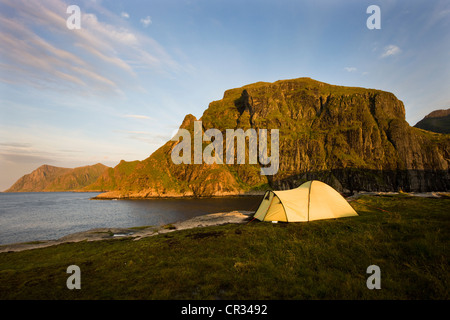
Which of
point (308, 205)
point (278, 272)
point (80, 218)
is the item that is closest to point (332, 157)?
point (308, 205)

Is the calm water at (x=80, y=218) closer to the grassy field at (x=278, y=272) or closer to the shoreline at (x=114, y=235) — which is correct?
the shoreline at (x=114, y=235)

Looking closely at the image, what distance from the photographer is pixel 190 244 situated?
14.0 m

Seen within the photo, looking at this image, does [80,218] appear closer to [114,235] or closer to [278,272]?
[114,235]

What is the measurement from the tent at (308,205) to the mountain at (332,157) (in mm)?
133672

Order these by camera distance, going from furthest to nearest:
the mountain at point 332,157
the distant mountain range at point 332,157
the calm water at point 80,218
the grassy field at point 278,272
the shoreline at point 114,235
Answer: the mountain at point 332,157 → the distant mountain range at point 332,157 → the calm water at point 80,218 → the shoreline at point 114,235 → the grassy field at point 278,272

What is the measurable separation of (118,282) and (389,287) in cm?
1015

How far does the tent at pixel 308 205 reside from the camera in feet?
61.3

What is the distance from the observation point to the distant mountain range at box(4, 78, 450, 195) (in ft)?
458

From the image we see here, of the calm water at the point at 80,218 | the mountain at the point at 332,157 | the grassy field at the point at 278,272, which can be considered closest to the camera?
the grassy field at the point at 278,272

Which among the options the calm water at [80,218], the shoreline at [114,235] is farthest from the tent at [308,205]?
the calm water at [80,218]

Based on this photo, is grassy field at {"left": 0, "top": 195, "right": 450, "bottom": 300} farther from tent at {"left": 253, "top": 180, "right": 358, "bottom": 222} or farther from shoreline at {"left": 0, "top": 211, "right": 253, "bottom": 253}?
shoreline at {"left": 0, "top": 211, "right": 253, "bottom": 253}

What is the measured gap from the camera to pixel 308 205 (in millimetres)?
19031
